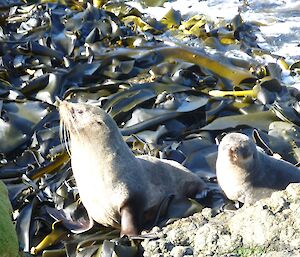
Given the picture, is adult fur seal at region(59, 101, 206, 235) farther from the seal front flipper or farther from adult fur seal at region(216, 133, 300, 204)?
adult fur seal at region(216, 133, 300, 204)

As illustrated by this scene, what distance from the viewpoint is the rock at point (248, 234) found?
9.08 feet

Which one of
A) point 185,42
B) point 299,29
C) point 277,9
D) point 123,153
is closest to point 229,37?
point 185,42

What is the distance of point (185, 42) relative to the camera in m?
7.65

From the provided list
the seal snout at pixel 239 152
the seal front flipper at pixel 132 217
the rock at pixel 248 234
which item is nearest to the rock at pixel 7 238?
the rock at pixel 248 234

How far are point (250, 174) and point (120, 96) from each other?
1.84 meters

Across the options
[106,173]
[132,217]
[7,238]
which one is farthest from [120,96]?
[7,238]

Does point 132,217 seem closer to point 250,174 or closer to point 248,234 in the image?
point 250,174

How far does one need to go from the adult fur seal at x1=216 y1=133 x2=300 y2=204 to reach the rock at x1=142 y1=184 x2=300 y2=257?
2.92 feet

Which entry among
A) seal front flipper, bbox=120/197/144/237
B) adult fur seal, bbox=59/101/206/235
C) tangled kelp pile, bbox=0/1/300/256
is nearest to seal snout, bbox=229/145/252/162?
tangled kelp pile, bbox=0/1/300/256

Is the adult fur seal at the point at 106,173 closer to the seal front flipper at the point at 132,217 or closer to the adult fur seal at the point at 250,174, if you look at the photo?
the seal front flipper at the point at 132,217

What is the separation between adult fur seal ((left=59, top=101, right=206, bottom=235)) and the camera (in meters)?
3.94

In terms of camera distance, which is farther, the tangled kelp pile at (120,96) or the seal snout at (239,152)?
the tangled kelp pile at (120,96)

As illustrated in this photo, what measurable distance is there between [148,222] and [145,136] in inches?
44.1

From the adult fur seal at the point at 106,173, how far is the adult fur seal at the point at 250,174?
1.51 feet
